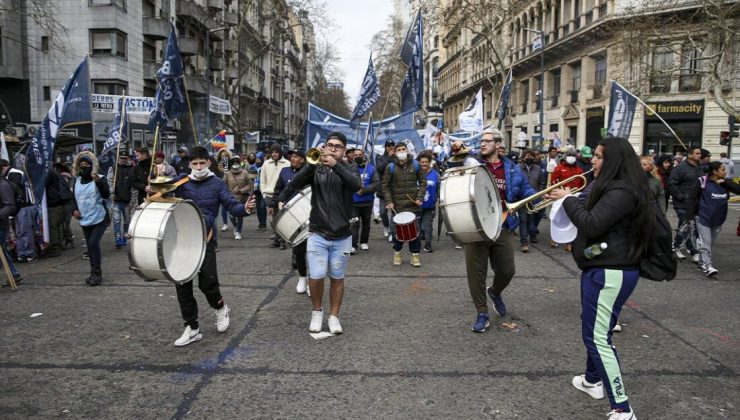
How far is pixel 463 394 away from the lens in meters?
4.04

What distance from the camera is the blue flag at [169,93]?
11.1m

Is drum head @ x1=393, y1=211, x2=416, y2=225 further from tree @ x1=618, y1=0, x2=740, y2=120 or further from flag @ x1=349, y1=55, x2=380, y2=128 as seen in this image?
tree @ x1=618, y1=0, x2=740, y2=120

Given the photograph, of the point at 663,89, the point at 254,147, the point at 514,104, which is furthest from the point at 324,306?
the point at 254,147

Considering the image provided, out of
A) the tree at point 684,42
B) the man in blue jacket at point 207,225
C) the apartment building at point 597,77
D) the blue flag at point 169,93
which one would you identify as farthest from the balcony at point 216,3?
Answer: the man in blue jacket at point 207,225

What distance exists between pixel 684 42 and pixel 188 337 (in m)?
27.5

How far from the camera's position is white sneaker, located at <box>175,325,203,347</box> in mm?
5070

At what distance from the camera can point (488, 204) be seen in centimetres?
503

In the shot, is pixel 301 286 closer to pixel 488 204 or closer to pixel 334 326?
pixel 334 326

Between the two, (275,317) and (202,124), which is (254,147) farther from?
(275,317)

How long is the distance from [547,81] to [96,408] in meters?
40.9

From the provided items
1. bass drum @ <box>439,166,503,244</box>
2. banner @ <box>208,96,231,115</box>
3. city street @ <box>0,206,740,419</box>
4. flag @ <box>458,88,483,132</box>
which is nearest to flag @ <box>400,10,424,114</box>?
city street @ <box>0,206,740,419</box>

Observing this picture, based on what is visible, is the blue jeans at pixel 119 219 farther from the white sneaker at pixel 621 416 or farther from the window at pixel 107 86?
the window at pixel 107 86

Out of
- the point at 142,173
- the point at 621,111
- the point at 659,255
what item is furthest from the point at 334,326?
the point at 621,111

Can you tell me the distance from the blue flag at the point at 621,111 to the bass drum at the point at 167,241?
10.4 m
